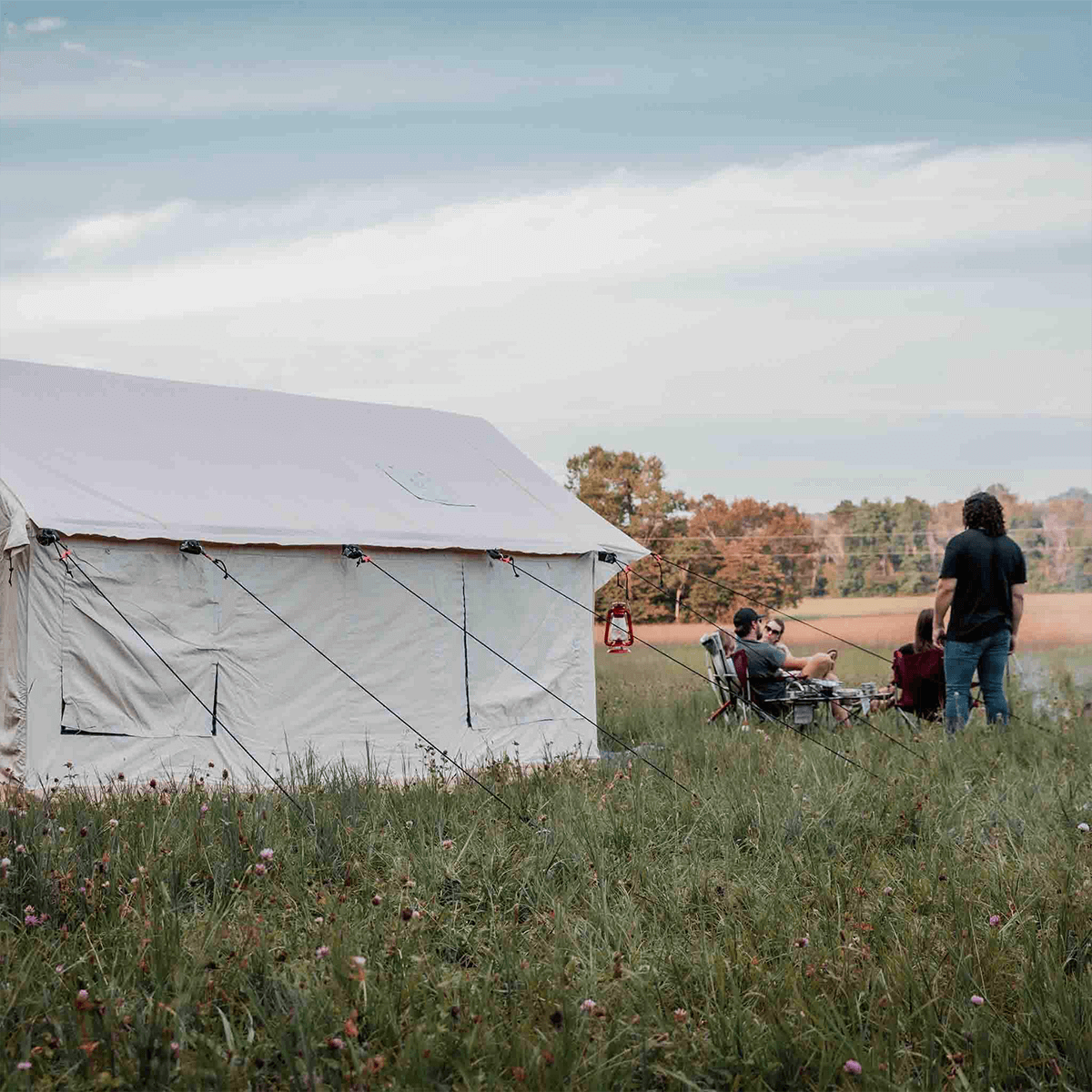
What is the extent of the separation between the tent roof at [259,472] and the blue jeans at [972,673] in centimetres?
234

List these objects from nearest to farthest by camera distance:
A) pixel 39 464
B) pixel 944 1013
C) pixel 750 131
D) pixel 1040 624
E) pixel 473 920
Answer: pixel 944 1013, pixel 473 920, pixel 39 464, pixel 750 131, pixel 1040 624

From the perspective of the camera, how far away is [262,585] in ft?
24.1

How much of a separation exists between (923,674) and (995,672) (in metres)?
1.07

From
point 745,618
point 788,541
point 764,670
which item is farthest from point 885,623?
point 764,670

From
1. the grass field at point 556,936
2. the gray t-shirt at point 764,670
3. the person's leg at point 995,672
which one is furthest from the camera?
the gray t-shirt at point 764,670

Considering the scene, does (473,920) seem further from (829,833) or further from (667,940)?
(829,833)

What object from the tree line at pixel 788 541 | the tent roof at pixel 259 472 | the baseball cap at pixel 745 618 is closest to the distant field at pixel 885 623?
the tree line at pixel 788 541

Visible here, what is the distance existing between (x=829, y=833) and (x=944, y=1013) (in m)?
1.75

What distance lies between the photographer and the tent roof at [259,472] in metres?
7.01

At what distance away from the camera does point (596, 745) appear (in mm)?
8906

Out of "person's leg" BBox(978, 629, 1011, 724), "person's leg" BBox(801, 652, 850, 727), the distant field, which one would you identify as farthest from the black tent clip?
the distant field

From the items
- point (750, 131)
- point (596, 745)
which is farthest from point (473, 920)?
point (750, 131)

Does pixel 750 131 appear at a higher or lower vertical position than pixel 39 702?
higher

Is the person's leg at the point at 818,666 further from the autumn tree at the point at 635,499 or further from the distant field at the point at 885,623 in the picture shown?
the autumn tree at the point at 635,499
